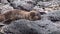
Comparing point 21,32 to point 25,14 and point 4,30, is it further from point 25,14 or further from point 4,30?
point 25,14

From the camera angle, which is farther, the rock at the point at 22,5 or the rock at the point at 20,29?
the rock at the point at 22,5

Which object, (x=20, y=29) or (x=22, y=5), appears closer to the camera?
(x=20, y=29)

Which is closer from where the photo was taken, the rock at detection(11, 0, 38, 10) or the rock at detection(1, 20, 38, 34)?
the rock at detection(1, 20, 38, 34)

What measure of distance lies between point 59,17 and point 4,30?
2.06 m

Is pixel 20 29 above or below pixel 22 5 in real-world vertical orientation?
above

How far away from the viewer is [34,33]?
3.87 metres

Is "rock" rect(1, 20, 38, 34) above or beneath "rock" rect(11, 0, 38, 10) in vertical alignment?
above

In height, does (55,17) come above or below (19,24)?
below

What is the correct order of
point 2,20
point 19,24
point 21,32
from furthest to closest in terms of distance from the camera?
point 2,20 → point 19,24 → point 21,32

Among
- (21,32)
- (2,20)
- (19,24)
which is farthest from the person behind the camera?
(2,20)

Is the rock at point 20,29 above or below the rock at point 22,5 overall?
above

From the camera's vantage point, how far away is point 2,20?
Result: 17.3ft

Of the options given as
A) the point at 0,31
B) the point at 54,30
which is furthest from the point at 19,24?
the point at 54,30

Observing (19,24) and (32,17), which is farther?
(32,17)
